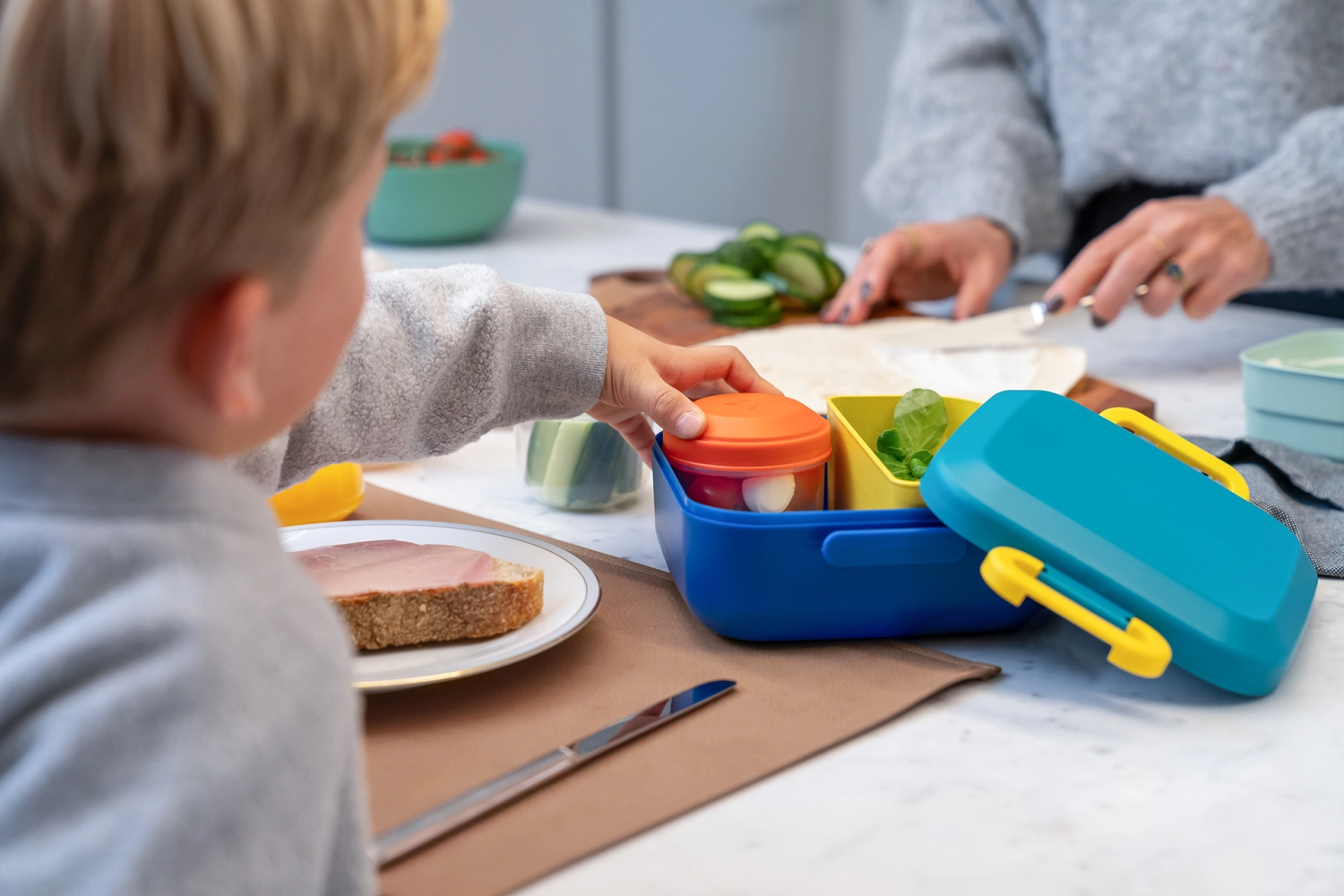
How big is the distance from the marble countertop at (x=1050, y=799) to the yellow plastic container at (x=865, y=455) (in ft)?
0.31

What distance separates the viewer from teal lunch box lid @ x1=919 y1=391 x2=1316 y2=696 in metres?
0.61

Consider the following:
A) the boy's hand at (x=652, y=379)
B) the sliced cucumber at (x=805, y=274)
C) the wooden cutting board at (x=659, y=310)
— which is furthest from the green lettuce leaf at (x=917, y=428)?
the sliced cucumber at (x=805, y=274)

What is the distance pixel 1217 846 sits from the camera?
0.53 metres

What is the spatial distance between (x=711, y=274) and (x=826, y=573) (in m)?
0.93

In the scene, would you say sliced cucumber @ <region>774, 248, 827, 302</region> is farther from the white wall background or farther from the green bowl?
the white wall background

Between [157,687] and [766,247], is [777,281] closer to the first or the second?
[766,247]

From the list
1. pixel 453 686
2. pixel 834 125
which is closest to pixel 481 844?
pixel 453 686

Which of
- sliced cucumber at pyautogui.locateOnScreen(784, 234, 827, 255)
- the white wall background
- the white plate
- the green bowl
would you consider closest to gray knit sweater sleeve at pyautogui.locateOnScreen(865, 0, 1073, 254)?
sliced cucumber at pyautogui.locateOnScreen(784, 234, 827, 255)

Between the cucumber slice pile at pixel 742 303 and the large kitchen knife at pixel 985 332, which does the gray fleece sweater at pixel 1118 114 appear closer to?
the large kitchen knife at pixel 985 332

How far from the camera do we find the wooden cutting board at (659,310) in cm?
146

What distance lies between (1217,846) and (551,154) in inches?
134

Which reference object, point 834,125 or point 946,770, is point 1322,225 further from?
point 834,125

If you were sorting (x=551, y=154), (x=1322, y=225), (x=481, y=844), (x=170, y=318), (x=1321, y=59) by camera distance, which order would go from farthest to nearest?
(x=551, y=154) < (x=1321, y=59) < (x=1322, y=225) < (x=481, y=844) < (x=170, y=318)

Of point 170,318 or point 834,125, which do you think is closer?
point 170,318
